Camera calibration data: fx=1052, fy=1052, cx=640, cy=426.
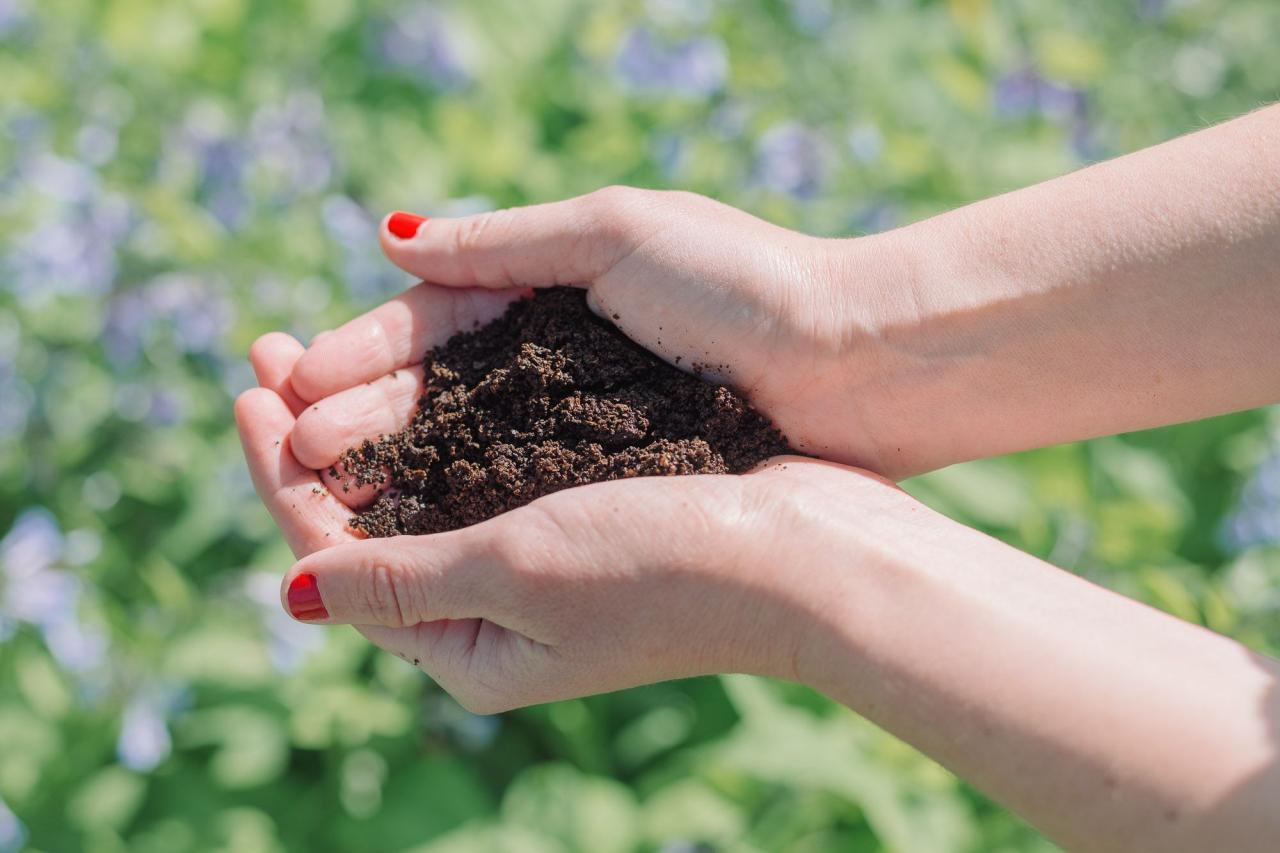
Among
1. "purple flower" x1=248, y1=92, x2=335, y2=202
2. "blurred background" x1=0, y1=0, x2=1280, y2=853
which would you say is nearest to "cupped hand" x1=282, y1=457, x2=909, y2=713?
"blurred background" x1=0, y1=0, x2=1280, y2=853

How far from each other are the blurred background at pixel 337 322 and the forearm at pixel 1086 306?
1.79 ft

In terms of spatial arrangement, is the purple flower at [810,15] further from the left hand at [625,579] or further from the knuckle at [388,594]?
the knuckle at [388,594]

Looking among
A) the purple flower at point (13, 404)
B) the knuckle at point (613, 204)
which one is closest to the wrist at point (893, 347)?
the knuckle at point (613, 204)

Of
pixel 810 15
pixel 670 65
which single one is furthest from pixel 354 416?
pixel 810 15

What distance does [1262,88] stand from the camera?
4090mm

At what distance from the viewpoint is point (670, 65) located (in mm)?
3074

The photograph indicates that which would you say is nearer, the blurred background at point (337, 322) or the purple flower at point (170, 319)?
the blurred background at point (337, 322)

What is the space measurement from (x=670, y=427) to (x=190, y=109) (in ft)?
7.14

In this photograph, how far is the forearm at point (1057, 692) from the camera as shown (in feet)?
3.91

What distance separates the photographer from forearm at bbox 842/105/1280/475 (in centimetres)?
A: 161

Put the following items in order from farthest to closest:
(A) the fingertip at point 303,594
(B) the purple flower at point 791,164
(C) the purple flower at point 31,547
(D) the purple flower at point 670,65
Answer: (D) the purple flower at point 670,65
(B) the purple flower at point 791,164
(C) the purple flower at point 31,547
(A) the fingertip at point 303,594

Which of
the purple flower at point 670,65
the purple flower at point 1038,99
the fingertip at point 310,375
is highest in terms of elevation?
the purple flower at point 670,65

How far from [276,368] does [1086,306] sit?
1435 mm

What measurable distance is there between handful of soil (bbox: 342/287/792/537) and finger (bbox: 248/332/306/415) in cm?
19
